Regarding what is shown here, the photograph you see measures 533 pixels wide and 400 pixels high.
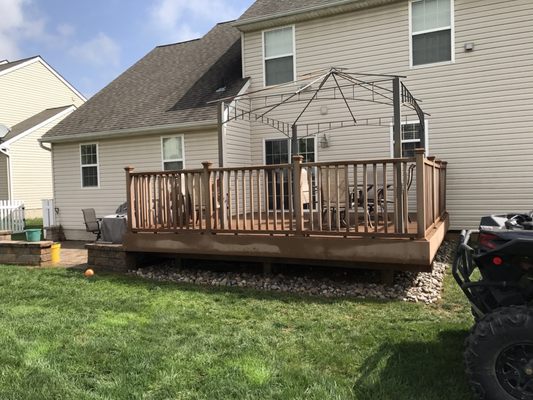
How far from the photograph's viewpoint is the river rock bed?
532 centimetres

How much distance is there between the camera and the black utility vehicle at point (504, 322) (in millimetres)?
2543

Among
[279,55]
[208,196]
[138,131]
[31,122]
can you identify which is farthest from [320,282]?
[31,122]

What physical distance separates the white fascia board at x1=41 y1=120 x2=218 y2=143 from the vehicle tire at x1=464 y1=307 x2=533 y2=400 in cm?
768

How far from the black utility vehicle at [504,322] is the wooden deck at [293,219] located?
2197 mm

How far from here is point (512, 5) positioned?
8.02 meters

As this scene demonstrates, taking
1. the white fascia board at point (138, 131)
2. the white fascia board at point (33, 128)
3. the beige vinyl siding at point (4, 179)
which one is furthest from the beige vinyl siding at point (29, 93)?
the white fascia board at point (138, 131)

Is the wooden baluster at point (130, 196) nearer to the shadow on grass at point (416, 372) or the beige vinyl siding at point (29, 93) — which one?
the shadow on grass at point (416, 372)

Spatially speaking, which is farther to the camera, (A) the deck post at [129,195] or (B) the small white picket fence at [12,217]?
(B) the small white picket fence at [12,217]

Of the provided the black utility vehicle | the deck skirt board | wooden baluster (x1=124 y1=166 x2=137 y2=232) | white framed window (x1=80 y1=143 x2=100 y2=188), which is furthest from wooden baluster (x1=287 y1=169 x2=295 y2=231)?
white framed window (x1=80 y1=143 x2=100 y2=188)

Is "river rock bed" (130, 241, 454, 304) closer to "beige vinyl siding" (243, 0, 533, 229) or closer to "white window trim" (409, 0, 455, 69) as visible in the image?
"beige vinyl siding" (243, 0, 533, 229)

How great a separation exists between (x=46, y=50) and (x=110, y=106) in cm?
1334

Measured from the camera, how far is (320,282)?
19.5 ft

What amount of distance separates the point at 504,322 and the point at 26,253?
25.2 ft

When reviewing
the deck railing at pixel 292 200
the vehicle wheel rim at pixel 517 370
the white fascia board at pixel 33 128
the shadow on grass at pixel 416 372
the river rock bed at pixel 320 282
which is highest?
the white fascia board at pixel 33 128
